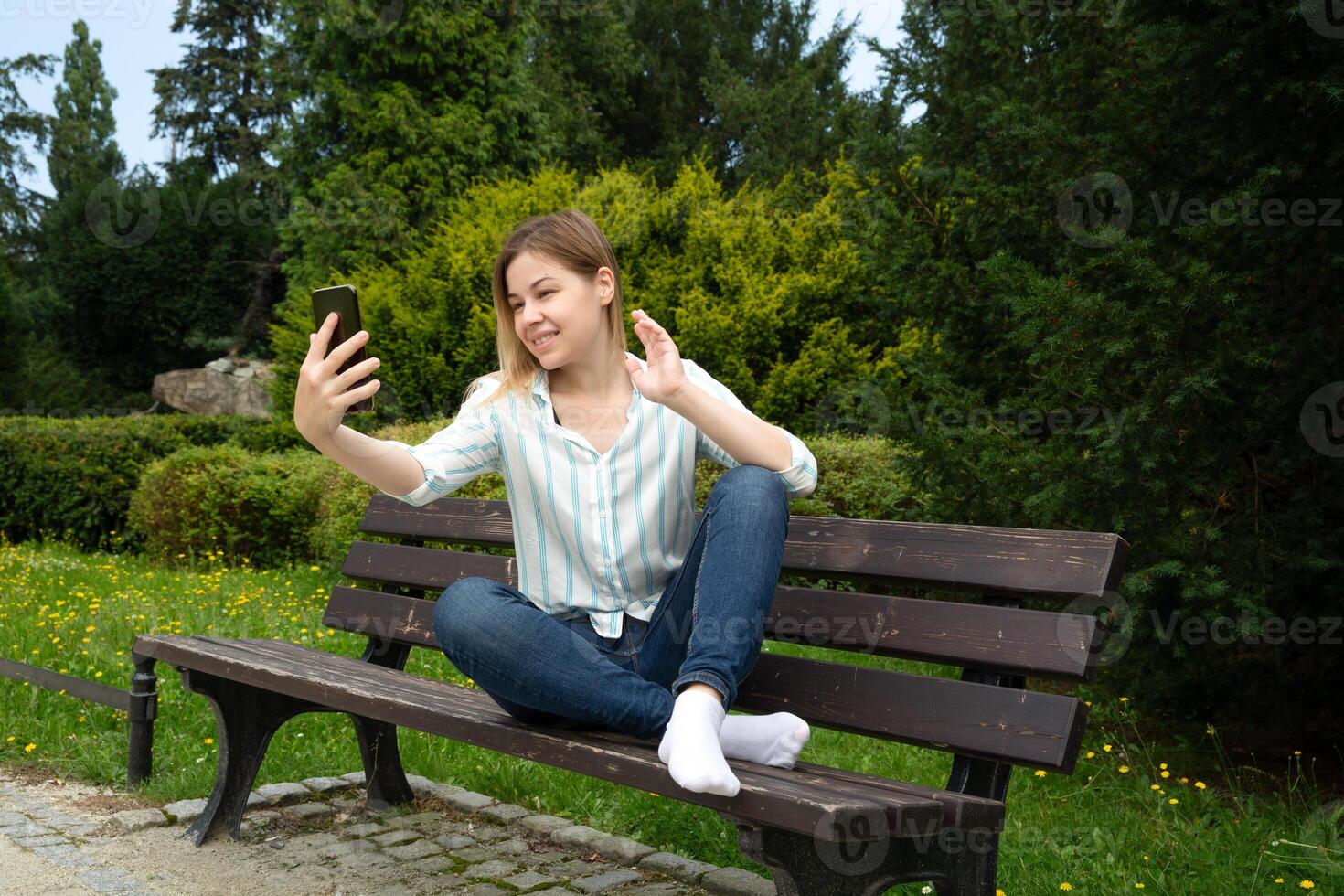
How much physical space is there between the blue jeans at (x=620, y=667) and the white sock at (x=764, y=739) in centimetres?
7

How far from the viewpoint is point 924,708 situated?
2.29 m

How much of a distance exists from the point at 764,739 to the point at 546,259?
1.16m

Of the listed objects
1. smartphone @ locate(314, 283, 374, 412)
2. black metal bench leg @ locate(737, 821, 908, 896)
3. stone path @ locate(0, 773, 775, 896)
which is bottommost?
stone path @ locate(0, 773, 775, 896)

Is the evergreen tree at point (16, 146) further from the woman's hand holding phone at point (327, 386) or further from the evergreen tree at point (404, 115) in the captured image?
the woman's hand holding phone at point (327, 386)

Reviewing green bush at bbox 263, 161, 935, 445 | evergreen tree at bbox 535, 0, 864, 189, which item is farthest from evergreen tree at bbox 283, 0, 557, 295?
green bush at bbox 263, 161, 935, 445

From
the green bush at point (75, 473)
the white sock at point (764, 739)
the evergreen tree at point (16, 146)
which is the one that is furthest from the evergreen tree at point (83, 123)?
the white sock at point (764, 739)

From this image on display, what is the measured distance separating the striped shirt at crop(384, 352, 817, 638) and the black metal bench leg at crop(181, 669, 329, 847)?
0.99m

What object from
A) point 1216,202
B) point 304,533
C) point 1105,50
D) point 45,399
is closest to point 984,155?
point 1105,50

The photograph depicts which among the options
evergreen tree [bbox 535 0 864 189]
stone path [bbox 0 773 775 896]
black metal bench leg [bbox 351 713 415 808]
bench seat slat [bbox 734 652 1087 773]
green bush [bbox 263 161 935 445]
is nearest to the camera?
bench seat slat [bbox 734 652 1087 773]

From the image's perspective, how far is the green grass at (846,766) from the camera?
2.95 m

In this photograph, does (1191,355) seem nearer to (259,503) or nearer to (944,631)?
(944,631)

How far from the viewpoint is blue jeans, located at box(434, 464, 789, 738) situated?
2.17m

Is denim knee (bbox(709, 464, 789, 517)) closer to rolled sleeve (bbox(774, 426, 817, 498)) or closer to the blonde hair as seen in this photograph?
rolled sleeve (bbox(774, 426, 817, 498))

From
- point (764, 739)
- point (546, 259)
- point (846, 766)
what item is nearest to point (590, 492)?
point (546, 259)
